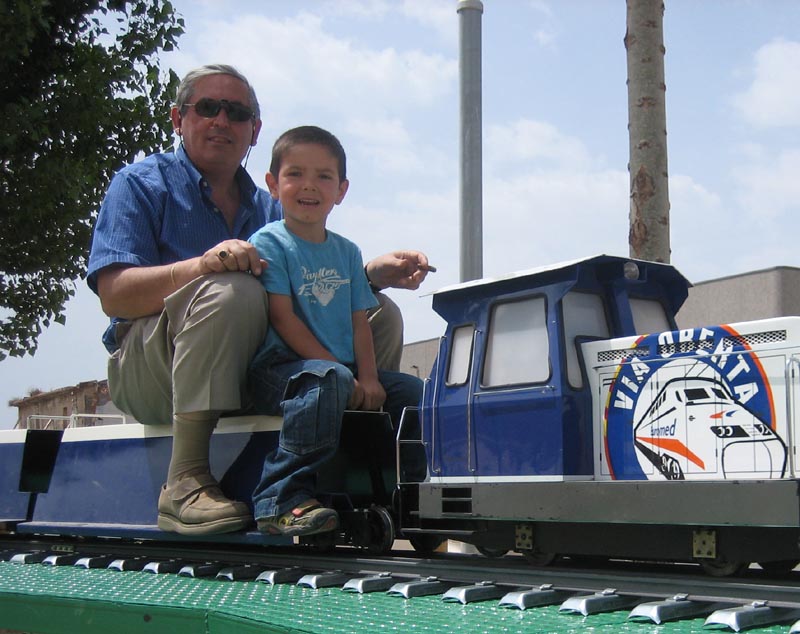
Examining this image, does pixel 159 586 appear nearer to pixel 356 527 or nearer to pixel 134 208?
pixel 356 527

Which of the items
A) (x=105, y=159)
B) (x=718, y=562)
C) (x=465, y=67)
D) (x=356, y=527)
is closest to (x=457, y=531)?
(x=356, y=527)

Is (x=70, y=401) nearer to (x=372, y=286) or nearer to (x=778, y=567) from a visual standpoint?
(x=372, y=286)

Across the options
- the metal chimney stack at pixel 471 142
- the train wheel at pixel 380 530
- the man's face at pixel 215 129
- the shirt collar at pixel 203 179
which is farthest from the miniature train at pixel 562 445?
the metal chimney stack at pixel 471 142

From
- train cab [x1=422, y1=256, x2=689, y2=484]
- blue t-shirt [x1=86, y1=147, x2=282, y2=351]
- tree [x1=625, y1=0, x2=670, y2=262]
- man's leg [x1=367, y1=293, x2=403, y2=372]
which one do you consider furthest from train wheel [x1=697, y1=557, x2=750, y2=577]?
tree [x1=625, y1=0, x2=670, y2=262]

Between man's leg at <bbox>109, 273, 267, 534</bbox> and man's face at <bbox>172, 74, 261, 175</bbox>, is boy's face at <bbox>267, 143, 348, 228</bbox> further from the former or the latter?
man's face at <bbox>172, 74, 261, 175</bbox>

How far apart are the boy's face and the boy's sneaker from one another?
151 centimetres

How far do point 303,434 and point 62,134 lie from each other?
9.19m

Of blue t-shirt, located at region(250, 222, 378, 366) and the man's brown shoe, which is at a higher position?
blue t-shirt, located at region(250, 222, 378, 366)

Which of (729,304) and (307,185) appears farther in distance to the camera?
(729,304)

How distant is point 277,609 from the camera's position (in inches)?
141

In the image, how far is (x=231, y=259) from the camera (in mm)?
5086

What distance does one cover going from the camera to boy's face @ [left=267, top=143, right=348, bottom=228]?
544 cm

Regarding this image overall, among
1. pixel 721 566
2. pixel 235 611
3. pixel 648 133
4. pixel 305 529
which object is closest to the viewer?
pixel 235 611

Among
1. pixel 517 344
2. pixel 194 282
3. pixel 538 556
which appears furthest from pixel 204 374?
pixel 538 556
